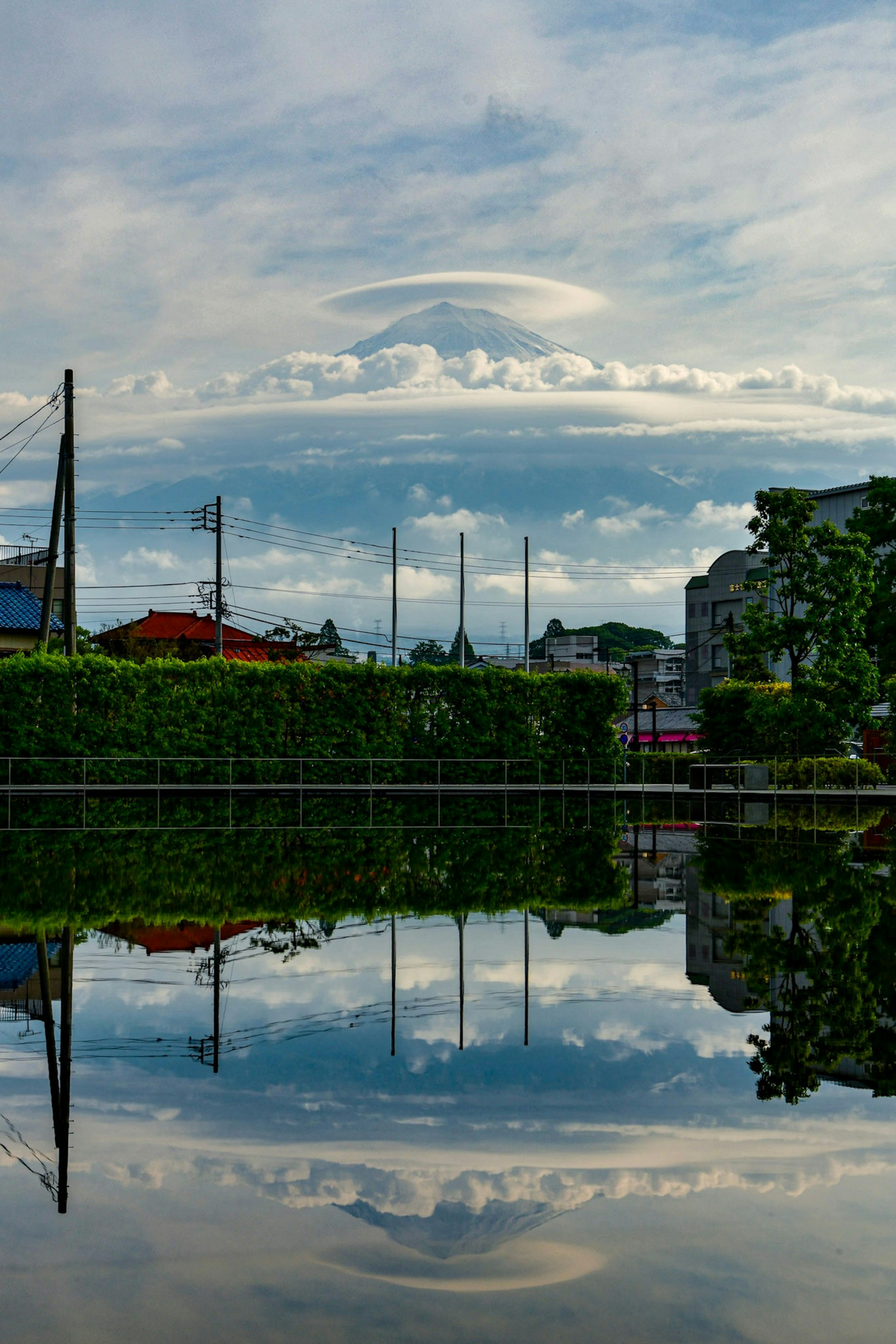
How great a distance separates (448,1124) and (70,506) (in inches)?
1222

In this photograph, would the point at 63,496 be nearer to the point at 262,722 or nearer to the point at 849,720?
the point at 262,722

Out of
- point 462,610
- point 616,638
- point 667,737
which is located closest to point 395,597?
point 462,610

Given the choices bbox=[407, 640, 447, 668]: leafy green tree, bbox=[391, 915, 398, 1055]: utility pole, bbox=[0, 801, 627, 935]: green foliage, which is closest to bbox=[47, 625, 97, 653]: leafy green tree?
bbox=[0, 801, 627, 935]: green foliage

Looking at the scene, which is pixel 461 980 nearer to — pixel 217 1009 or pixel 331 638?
pixel 217 1009

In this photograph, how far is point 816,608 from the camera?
36.5 metres

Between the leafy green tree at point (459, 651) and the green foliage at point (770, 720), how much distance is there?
868 inches

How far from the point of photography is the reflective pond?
4426mm

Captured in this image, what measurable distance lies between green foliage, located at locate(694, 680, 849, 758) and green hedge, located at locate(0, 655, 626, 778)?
465cm

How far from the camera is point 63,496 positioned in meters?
34.8

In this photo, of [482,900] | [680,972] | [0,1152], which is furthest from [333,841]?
[0,1152]

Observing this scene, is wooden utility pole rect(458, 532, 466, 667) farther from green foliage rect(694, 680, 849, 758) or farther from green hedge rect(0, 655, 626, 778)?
green hedge rect(0, 655, 626, 778)

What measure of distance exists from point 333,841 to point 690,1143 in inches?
651

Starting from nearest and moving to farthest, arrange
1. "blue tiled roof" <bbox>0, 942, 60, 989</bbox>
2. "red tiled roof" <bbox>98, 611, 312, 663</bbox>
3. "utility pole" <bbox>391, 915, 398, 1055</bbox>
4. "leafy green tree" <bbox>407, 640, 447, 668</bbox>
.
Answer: "utility pole" <bbox>391, 915, 398, 1055</bbox>, "blue tiled roof" <bbox>0, 942, 60, 989</bbox>, "red tiled roof" <bbox>98, 611, 312, 663</bbox>, "leafy green tree" <bbox>407, 640, 447, 668</bbox>

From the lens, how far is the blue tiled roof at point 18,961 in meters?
9.62
